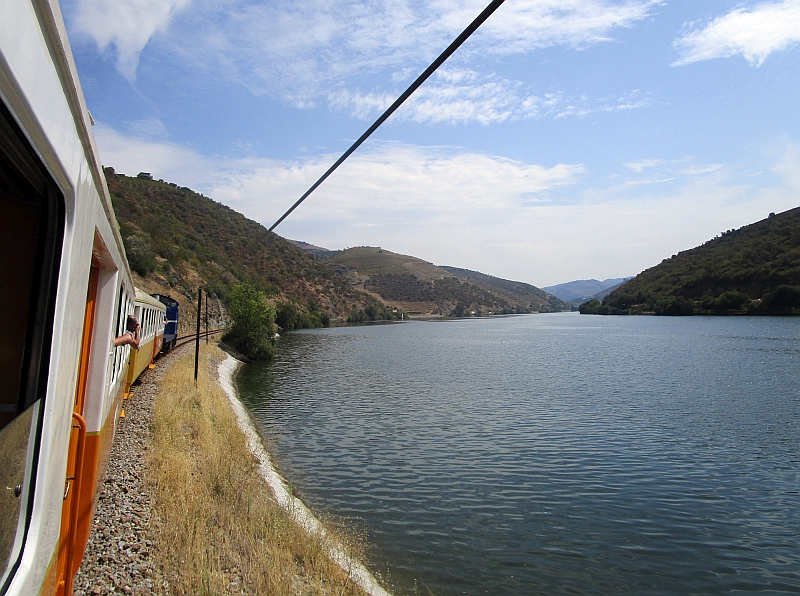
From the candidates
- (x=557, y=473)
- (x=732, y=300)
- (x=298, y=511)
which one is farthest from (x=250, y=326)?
(x=732, y=300)

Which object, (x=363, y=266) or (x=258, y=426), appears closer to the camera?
(x=258, y=426)

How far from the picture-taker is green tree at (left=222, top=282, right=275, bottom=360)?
35.7 meters

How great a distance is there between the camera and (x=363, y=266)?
558ft

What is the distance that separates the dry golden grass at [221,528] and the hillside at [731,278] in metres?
79.2

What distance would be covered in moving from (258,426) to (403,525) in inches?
343

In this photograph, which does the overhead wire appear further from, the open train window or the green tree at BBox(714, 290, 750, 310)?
the green tree at BBox(714, 290, 750, 310)

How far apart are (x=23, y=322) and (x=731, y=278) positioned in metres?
96.9

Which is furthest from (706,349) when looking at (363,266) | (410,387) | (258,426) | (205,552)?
(363,266)

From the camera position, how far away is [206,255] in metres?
64.9

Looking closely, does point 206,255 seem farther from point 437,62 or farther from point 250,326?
point 437,62

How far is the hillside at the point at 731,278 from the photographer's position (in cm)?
7612

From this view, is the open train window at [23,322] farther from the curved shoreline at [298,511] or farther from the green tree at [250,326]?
the green tree at [250,326]

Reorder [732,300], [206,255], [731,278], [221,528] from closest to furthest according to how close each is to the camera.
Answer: [221,528] < [206,255] < [732,300] < [731,278]

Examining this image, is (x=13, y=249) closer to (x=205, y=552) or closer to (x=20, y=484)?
(x=20, y=484)
